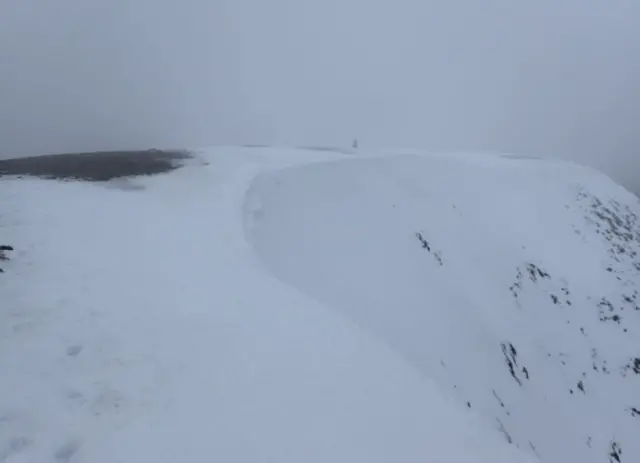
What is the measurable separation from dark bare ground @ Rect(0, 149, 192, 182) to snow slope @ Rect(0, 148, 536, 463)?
231 centimetres

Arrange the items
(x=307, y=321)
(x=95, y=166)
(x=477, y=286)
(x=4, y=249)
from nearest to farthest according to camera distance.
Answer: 1. (x=307, y=321)
2. (x=4, y=249)
3. (x=477, y=286)
4. (x=95, y=166)

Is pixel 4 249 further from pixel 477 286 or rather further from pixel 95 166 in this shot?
pixel 477 286

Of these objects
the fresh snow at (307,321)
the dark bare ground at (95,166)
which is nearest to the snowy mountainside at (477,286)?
the fresh snow at (307,321)

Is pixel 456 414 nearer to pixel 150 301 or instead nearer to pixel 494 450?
pixel 494 450

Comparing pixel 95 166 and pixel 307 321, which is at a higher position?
pixel 95 166

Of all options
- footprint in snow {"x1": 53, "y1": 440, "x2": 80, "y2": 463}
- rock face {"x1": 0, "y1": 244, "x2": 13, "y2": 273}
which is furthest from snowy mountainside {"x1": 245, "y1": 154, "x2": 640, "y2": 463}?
footprint in snow {"x1": 53, "y1": 440, "x2": 80, "y2": 463}

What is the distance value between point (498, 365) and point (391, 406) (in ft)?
24.9

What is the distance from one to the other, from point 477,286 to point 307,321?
9568 millimetres

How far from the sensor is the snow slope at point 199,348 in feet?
15.3

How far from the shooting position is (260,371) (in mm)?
5930

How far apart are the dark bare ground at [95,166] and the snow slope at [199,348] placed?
2.31 meters

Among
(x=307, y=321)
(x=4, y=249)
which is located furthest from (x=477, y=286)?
(x=4, y=249)

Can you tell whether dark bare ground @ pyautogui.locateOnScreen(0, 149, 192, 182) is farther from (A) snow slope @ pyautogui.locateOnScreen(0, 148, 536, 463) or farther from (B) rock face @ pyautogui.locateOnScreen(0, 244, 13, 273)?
(B) rock face @ pyautogui.locateOnScreen(0, 244, 13, 273)

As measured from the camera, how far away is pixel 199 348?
6.04 metres
